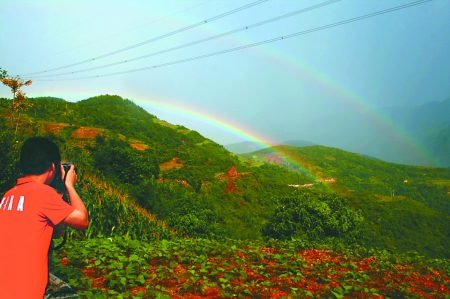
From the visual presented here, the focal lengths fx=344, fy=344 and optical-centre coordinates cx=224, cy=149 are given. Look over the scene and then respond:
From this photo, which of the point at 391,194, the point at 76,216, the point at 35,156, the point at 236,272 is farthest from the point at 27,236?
the point at 391,194

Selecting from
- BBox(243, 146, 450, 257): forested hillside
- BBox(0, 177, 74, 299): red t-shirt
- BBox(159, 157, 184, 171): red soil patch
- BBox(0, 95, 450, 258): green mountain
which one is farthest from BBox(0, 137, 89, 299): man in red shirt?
BBox(159, 157, 184, 171): red soil patch

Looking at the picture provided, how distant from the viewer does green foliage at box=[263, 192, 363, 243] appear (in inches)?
452

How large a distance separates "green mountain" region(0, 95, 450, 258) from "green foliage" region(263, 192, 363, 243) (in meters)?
0.04

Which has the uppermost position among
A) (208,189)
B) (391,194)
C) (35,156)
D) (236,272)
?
(35,156)

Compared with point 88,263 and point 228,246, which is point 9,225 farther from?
point 228,246

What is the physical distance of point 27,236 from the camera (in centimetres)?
208

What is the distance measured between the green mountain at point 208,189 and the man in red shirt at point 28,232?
5666 mm

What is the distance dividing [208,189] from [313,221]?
20964 mm

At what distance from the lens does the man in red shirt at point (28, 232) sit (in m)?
2.05

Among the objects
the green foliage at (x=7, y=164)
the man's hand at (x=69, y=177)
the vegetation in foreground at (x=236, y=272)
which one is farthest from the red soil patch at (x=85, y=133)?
the man's hand at (x=69, y=177)

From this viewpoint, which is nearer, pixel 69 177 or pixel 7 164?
pixel 69 177

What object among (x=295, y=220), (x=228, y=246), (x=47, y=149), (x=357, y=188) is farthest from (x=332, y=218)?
(x=357, y=188)

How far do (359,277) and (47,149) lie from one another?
18.5 ft

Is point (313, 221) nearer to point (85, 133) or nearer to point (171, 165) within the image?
point (85, 133)
